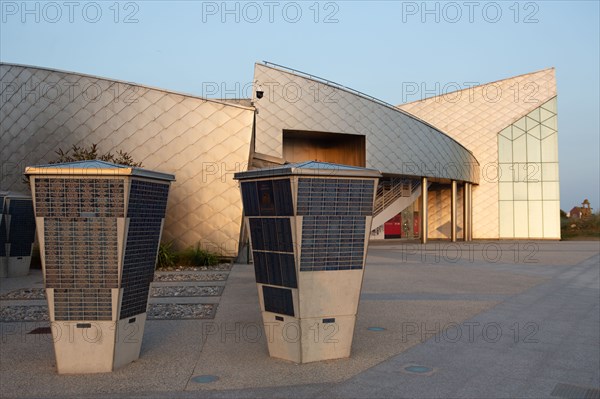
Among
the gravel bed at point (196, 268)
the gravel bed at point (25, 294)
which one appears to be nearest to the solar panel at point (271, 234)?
the gravel bed at point (25, 294)

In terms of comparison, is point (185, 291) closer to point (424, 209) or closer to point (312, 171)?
point (312, 171)

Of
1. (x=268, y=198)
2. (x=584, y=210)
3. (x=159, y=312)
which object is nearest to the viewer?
(x=268, y=198)

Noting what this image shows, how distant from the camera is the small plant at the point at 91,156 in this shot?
19984 mm

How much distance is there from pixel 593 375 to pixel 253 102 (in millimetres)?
27954

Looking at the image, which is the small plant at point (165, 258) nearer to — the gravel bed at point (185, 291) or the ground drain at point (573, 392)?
→ the gravel bed at point (185, 291)

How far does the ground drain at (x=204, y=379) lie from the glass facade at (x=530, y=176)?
149 ft

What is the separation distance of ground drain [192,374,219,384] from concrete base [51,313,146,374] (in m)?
1.07

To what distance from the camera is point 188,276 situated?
1762 cm

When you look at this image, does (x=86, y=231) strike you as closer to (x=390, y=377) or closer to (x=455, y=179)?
(x=390, y=377)

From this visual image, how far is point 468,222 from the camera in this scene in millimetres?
47156

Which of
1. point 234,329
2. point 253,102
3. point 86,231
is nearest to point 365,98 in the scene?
point 253,102

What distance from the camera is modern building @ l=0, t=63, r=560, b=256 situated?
21.1m

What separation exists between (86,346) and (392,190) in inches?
1345

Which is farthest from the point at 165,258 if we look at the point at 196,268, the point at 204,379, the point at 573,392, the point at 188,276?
the point at 573,392
